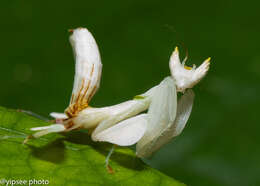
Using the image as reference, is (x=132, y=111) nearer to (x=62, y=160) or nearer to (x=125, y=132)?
(x=125, y=132)

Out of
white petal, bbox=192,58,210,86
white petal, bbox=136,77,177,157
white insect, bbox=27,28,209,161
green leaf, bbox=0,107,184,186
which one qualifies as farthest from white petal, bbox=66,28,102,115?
white petal, bbox=192,58,210,86

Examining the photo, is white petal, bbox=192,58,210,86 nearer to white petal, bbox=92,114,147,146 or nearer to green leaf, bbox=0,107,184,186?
white petal, bbox=92,114,147,146

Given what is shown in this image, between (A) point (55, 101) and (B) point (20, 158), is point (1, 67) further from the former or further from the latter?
(B) point (20, 158)

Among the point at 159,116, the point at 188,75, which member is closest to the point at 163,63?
the point at 188,75

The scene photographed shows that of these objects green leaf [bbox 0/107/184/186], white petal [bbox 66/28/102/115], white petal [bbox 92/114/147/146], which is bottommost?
green leaf [bbox 0/107/184/186]

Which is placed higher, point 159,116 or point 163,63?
point 163,63

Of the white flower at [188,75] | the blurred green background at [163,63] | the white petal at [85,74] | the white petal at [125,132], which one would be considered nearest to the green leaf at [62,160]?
the white petal at [125,132]

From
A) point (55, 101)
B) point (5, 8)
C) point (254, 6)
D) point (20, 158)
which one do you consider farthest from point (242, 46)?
point (20, 158)

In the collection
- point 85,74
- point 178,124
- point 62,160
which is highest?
point 85,74
